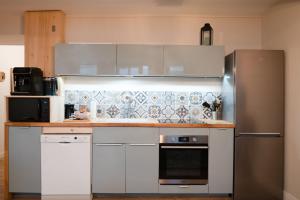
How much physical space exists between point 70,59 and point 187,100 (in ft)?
5.49

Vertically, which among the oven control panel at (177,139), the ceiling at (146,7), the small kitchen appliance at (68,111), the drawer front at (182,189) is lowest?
the drawer front at (182,189)

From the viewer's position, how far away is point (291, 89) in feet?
10.0

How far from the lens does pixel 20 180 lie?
125 inches

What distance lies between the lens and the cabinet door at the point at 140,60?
136 inches

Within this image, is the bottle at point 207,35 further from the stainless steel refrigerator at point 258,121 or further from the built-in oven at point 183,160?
the built-in oven at point 183,160

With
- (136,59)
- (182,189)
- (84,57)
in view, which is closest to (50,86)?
(84,57)

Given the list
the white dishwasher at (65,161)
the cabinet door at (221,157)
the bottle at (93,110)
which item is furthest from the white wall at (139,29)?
the white dishwasher at (65,161)

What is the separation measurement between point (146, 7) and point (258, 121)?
6.46 ft

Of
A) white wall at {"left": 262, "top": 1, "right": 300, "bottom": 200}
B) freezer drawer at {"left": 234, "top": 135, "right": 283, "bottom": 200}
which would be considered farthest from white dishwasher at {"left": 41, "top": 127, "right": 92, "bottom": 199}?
white wall at {"left": 262, "top": 1, "right": 300, "bottom": 200}

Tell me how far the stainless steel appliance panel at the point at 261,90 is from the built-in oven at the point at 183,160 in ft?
1.93

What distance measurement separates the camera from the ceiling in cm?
326

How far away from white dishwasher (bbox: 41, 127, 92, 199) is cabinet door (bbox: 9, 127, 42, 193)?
9cm

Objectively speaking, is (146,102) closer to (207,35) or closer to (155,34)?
(155,34)

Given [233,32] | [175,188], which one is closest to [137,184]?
[175,188]
